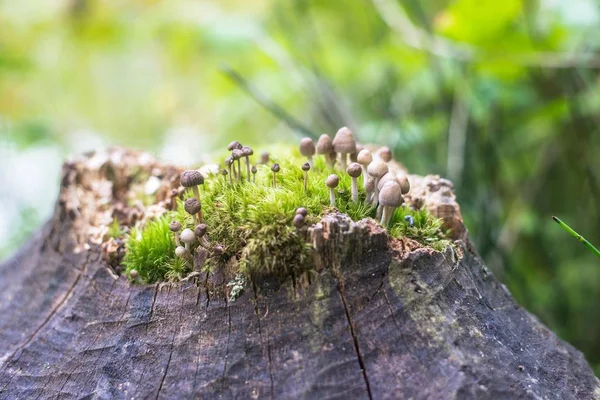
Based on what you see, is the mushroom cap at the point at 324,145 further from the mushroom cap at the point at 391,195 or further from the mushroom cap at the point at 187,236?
the mushroom cap at the point at 187,236

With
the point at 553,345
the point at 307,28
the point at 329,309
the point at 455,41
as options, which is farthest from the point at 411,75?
the point at 329,309

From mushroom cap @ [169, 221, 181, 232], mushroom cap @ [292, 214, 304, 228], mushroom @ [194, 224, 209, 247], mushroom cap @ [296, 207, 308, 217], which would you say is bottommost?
mushroom cap @ [292, 214, 304, 228]

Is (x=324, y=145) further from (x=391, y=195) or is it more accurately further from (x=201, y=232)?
(x=201, y=232)

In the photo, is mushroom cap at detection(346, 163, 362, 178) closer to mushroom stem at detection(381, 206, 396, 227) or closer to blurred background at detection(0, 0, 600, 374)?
mushroom stem at detection(381, 206, 396, 227)

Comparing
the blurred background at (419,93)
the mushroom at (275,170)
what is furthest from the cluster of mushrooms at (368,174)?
the blurred background at (419,93)

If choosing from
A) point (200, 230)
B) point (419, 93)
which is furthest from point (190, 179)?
point (419, 93)

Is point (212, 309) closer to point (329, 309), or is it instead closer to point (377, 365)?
point (329, 309)

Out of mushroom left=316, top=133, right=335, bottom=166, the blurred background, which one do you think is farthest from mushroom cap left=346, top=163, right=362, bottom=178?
the blurred background
